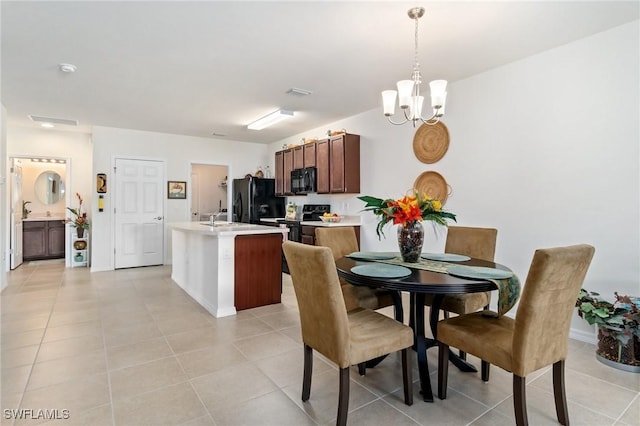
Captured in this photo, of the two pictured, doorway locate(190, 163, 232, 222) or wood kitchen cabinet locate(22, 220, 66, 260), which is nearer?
wood kitchen cabinet locate(22, 220, 66, 260)

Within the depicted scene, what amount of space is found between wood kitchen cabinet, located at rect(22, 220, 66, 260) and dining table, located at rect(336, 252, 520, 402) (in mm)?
6892

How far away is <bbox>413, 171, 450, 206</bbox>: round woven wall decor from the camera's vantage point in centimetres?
382

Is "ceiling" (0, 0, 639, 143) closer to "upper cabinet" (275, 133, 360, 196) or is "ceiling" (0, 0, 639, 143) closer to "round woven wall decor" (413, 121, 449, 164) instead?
"round woven wall decor" (413, 121, 449, 164)

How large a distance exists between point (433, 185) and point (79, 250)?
244 inches

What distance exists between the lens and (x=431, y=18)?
2.42m

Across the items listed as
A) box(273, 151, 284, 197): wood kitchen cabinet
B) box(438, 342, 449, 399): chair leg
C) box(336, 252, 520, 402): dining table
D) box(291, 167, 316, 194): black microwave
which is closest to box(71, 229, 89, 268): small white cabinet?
box(273, 151, 284, 197): wood kitchen cabinet

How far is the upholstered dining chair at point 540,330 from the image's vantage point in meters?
1.53

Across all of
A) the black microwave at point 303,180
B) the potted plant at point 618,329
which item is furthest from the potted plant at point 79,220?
the potted plant at point 618,329

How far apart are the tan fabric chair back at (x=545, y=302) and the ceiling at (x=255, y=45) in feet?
5.72

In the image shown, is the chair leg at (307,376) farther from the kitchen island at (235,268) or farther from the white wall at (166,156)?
the white wall at (166,156)

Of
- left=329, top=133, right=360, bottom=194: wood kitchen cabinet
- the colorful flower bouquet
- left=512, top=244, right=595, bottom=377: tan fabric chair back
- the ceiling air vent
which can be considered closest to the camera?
left=512, top=244, right=595, bottom=377: tan fabric chair back

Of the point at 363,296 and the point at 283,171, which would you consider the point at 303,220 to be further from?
the point at 363,296

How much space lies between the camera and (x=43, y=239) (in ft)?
21.8

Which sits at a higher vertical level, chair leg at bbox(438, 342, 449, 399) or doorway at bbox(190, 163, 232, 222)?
doorway at bbox(190, 163, 232, 222)
